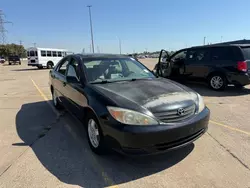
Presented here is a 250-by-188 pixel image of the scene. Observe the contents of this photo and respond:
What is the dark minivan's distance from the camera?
24.3 feet

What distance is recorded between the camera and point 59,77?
18.0 ft

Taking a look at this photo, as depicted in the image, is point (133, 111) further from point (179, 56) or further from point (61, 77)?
point (179, 56)

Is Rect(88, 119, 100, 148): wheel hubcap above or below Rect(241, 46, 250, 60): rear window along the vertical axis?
below

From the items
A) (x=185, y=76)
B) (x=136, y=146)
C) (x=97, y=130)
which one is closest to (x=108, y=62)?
(x=97, y=130)

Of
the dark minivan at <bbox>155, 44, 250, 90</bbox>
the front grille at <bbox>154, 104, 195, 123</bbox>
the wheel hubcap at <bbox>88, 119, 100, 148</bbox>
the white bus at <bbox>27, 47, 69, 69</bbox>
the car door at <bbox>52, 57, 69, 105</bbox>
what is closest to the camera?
the front grille at <bbox>154, 104, 195, 123</bbox>

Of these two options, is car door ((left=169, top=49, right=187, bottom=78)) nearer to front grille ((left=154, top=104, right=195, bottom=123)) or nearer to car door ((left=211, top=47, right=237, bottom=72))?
car door ((left=211, top=47, right=237, bottom=72))

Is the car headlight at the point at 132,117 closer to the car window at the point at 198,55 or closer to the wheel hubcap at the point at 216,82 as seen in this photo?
the wheel hubcap at the point at 216,82

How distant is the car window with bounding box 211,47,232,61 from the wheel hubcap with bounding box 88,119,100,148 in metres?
6.12

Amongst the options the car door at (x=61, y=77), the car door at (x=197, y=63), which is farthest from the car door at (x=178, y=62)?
the car door at (x=61, y=77)

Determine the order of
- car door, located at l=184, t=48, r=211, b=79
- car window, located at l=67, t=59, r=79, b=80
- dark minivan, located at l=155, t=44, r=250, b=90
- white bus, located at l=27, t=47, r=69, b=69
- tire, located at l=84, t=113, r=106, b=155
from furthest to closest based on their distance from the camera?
white bus, located at l=27, t=47, r=69, b=69
car door, located at l=184, t=48, r=211, b=79
dark minivan, located at l=155, t=44, r=250, b=90
car window, located at l=67, t=59, r=79, b=80
tire, located at l=84, t=113, r=106, b=155

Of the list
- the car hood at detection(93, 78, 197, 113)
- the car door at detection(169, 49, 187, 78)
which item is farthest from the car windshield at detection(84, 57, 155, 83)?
the car door at detection(169, 49, 187, 78)

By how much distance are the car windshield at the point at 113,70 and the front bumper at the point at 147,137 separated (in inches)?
50.0

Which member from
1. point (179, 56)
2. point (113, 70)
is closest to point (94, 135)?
point (113, 70)

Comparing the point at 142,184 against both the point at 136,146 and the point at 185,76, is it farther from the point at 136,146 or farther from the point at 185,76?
the point at 185,76
